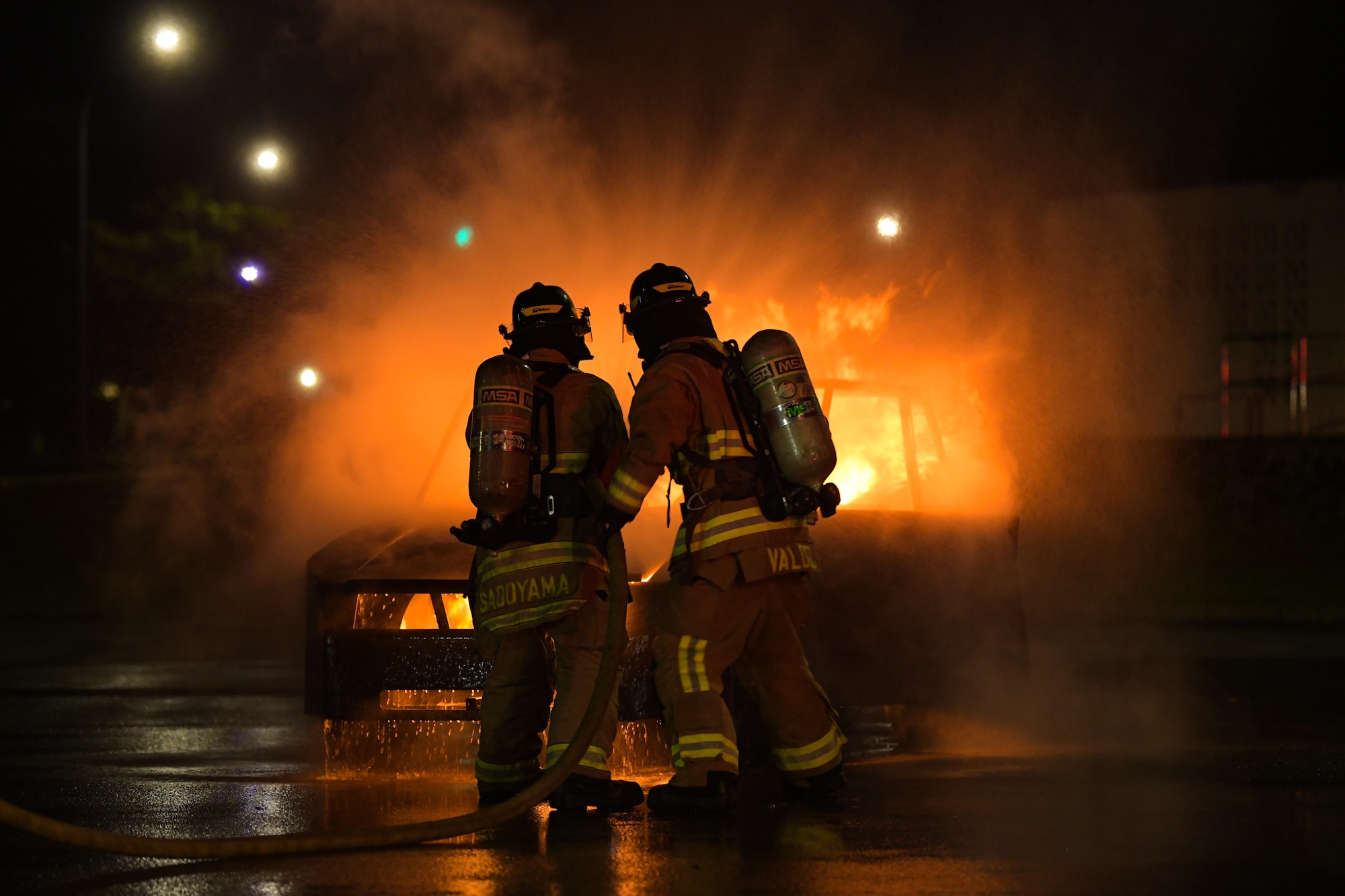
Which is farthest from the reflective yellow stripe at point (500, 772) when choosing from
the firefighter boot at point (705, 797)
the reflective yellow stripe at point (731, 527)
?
the reflective yellow stripe at point (731, 527)

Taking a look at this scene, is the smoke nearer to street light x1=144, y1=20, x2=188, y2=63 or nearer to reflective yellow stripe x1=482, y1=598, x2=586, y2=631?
reflective yellow stripe x1=482, y1=598, x2=586, y2=631

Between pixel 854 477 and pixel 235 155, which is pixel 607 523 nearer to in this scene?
pixel 854 477

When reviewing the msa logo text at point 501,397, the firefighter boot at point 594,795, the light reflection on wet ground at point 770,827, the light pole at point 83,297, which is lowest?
the light reflection on wet ground at point 770,827

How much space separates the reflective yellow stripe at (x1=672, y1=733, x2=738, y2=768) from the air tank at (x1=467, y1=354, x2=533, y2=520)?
3.02ft

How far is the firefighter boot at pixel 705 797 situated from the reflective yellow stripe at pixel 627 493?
877 mm

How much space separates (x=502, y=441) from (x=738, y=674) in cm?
112

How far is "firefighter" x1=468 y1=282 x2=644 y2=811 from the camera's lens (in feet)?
17.3

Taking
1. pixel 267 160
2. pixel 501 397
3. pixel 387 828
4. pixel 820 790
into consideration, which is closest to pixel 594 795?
pixel 820 790

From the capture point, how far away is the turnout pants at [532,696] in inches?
208

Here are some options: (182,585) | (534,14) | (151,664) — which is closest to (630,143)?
(534,14)

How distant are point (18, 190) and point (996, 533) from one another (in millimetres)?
22286

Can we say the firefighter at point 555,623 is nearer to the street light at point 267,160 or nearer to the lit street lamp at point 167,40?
the lit street lamp at point 167,40

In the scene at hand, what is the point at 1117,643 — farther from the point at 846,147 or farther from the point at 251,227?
the point at 251,227

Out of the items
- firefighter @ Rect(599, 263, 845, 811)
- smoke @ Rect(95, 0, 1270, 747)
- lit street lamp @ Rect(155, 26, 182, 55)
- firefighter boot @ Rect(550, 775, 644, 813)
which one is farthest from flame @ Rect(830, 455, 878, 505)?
lit street lamp @ Rect(155, 26, 182, 55)
